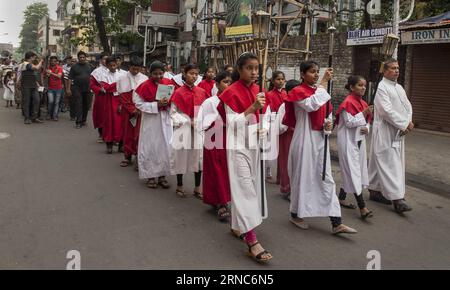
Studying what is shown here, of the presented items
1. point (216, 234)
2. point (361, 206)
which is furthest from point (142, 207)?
point (361, 206)

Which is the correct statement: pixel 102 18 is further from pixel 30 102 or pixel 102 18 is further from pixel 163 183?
pixel 163 183

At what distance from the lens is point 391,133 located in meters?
5.90

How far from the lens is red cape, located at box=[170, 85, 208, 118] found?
20.2 ft

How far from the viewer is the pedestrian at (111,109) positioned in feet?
29.7

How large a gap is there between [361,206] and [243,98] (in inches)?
82.2

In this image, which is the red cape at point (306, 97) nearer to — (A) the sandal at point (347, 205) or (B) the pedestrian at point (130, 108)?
(A) the sandal at point (347, 205)

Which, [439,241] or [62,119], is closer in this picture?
[439,241]

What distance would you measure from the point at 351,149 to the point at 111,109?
5.19m

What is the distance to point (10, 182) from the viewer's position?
6508mm

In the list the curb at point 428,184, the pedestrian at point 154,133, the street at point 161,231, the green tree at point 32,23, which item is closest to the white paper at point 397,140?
the street at point 161,231

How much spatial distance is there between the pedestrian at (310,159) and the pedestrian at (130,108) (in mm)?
3207

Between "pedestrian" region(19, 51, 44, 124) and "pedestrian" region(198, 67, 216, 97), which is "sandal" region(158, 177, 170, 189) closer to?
"pedestrian" region(198, 67, 216, 97)

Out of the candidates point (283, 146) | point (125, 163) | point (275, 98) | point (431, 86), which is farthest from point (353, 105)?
point (431, 86)

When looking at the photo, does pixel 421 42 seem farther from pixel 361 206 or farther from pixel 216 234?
pixel 216 234
